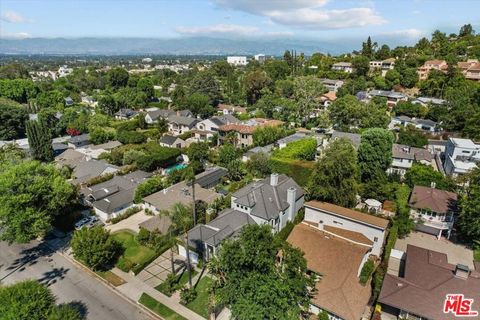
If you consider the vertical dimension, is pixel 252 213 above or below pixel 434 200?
below

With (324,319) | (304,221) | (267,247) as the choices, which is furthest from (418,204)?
(267,247)

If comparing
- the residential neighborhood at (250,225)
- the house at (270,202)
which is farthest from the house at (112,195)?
the house at (270,202)

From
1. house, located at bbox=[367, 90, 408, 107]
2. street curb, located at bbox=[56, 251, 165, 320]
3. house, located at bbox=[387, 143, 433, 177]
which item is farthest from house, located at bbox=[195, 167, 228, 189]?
house, located at bbox=[367, 90, 408, 107]

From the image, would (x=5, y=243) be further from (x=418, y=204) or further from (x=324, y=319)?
(x=418, y=204)

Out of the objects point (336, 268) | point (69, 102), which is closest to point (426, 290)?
point (336, 268)

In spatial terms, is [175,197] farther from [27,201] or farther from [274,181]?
[27,201]

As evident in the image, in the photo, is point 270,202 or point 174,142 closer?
point 270,202
